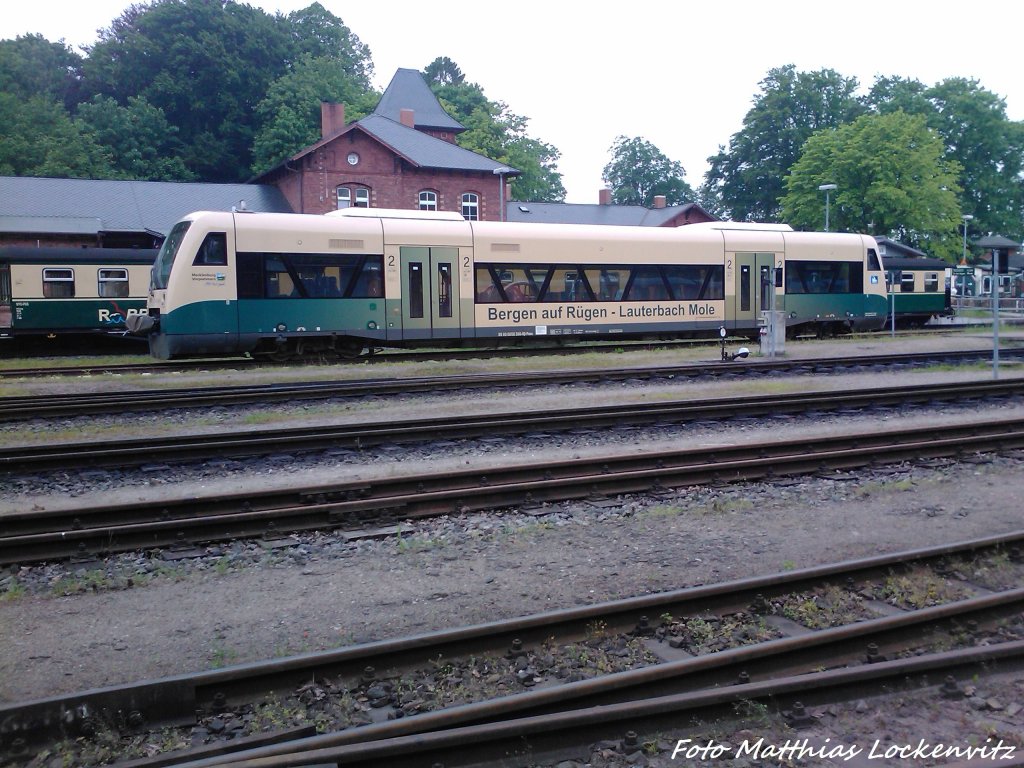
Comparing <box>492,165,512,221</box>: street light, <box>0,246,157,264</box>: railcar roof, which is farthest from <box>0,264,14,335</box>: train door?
<box>492,165,512,221</box>: street light

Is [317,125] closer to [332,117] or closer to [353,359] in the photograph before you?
[332,117]

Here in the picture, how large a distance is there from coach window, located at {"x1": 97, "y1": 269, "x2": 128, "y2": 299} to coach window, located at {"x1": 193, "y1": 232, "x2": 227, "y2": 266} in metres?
9.54

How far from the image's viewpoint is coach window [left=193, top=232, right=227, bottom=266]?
18.7 m

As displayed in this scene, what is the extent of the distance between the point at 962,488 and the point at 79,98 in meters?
91.0

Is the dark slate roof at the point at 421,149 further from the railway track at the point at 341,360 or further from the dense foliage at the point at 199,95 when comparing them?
the railway track at the point at 341,360

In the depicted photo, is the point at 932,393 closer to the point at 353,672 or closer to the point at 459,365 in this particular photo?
the point at 459,365

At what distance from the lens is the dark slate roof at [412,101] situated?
6788 centimetres

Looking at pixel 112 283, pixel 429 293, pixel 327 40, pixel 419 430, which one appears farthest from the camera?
pixel 327 40

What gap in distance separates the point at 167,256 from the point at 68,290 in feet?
29.2

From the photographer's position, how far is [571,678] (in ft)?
15.7

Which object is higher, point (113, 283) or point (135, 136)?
point (135, 136)

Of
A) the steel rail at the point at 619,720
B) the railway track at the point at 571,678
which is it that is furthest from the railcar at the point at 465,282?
the steel rail at the point at 619,720

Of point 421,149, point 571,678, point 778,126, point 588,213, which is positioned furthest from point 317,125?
point 571,678

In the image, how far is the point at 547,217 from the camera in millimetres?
55781
